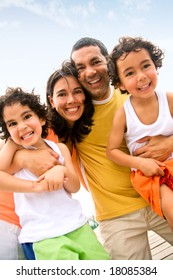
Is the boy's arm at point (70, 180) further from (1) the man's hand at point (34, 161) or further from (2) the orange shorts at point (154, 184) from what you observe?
(2) the orange shorts at point (154, 184)

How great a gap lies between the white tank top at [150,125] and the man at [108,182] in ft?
0.18

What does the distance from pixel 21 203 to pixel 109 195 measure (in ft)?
1.66

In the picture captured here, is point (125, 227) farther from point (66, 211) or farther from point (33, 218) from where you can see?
point (33, 218)

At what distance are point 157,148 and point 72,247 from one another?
601 mm

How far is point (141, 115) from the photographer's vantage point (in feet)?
5.04

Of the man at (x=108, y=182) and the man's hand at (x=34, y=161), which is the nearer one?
the man's hand at (x=34, y=161)

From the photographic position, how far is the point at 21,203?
1.36m

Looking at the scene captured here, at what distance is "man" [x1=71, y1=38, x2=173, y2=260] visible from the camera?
5.36ft

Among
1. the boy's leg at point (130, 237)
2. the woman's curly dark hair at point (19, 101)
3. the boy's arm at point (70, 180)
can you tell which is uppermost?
the woman's curly dark hair at point (19, 101)

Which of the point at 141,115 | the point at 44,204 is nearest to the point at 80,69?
the point at 141,115

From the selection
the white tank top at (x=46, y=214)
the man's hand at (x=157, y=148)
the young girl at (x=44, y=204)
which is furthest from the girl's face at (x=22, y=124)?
the man's hand at (x=157, y=148)

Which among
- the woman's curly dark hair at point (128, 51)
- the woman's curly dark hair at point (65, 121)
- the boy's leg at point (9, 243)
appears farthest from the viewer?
the woman's curly dark hair at point (65, 121)

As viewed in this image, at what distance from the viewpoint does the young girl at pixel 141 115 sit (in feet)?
4.66
